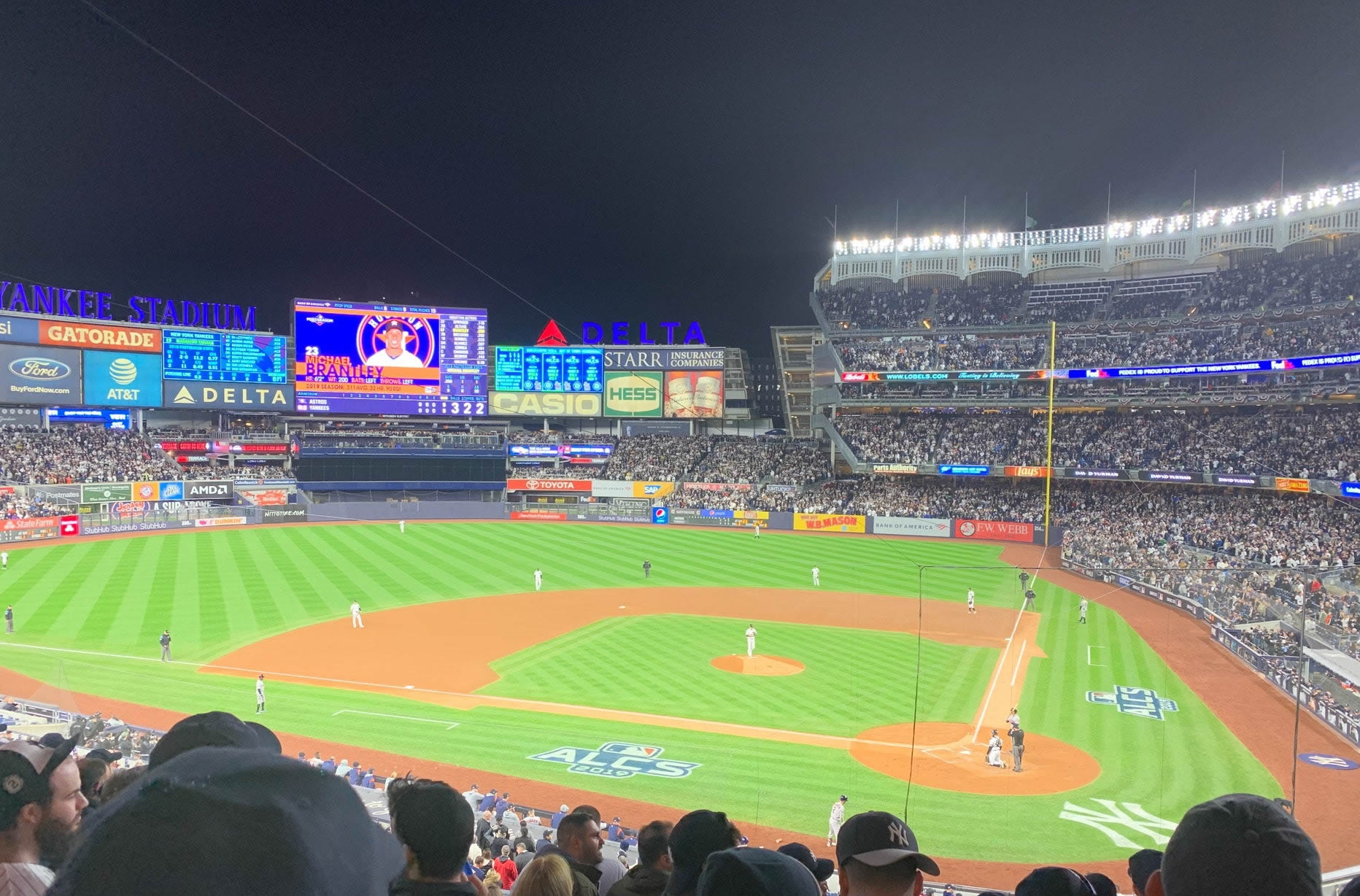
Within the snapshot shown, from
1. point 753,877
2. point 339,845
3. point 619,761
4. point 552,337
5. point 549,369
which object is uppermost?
point 552,337

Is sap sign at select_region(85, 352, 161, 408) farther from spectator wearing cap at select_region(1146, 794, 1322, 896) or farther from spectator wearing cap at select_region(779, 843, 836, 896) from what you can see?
spectator wearing cap at select_region(1146, 794, 1322, 896)

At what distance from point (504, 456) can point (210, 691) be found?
51.4m

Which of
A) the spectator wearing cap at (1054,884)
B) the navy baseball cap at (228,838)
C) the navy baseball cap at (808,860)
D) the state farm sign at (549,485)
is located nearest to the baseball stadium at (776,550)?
the state farm sign at (549,485)

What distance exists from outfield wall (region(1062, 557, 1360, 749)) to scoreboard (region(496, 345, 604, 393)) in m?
56.3

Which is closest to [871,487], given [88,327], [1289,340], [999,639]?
[1289,340]

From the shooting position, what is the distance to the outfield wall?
706 inches

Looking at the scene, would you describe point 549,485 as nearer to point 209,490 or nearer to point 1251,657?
point 209,490

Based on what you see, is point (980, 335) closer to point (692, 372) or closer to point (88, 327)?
point (692, 372)

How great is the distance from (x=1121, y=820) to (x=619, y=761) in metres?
10.6

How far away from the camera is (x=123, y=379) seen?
2527 inches

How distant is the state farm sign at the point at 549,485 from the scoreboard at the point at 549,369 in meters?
9.36

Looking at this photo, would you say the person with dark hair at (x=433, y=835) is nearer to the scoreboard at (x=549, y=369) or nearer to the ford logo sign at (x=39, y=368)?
the ford logo sign at (x=39, y=368)

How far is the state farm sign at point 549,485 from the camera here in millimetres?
72875

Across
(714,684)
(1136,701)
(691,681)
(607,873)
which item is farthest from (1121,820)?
(607,873)
